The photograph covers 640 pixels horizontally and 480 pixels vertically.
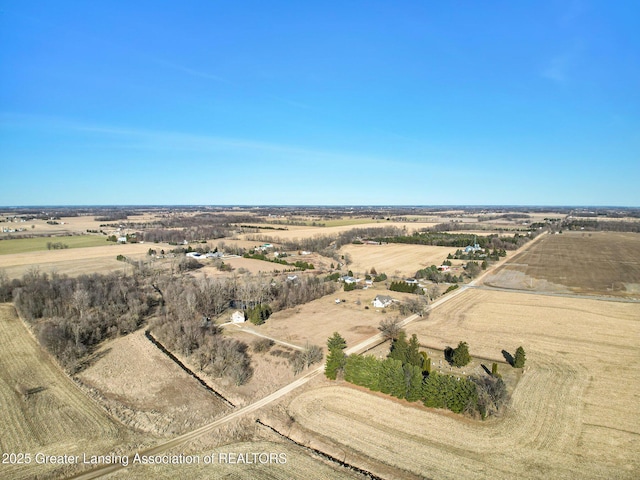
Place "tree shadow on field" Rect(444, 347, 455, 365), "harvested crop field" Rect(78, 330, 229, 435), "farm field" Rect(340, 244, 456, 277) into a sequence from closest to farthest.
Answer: "harvested crop field" Rect(78, 330, 229, 435)
"tree shadow on field" Rect(444, 347, 455, 365)
"farm field" Rect(340, 244, 456, 277)

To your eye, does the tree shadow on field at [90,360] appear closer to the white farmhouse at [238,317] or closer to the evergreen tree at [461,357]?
the white farmhouse at [238,317]

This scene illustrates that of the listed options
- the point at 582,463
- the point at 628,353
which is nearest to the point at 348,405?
the point at 582,463

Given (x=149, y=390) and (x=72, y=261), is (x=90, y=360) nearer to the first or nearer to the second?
(x=149, y=390)

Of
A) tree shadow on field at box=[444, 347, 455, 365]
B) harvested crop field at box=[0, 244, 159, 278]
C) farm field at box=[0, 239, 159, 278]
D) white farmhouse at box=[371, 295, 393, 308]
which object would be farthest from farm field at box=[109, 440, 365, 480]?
farm field at box=[0, 239, 159, 278]

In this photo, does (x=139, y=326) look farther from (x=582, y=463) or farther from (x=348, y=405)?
(x=582, y=463)

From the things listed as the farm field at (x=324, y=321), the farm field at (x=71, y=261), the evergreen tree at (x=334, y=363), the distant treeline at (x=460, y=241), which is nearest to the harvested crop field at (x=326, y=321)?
the farm field at (x=324, y=321)

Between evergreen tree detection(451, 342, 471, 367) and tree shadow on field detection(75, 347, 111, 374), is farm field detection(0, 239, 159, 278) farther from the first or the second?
evergreen tree detection(451, 342, 471, 367)

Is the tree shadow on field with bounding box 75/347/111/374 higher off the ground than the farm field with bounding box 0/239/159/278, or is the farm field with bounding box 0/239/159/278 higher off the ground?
the farm field with bounding box 0/239/159/278

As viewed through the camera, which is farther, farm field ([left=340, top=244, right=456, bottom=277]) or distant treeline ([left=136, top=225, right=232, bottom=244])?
distant treeline ([left=136, top=225, right=232, bottom=244])
